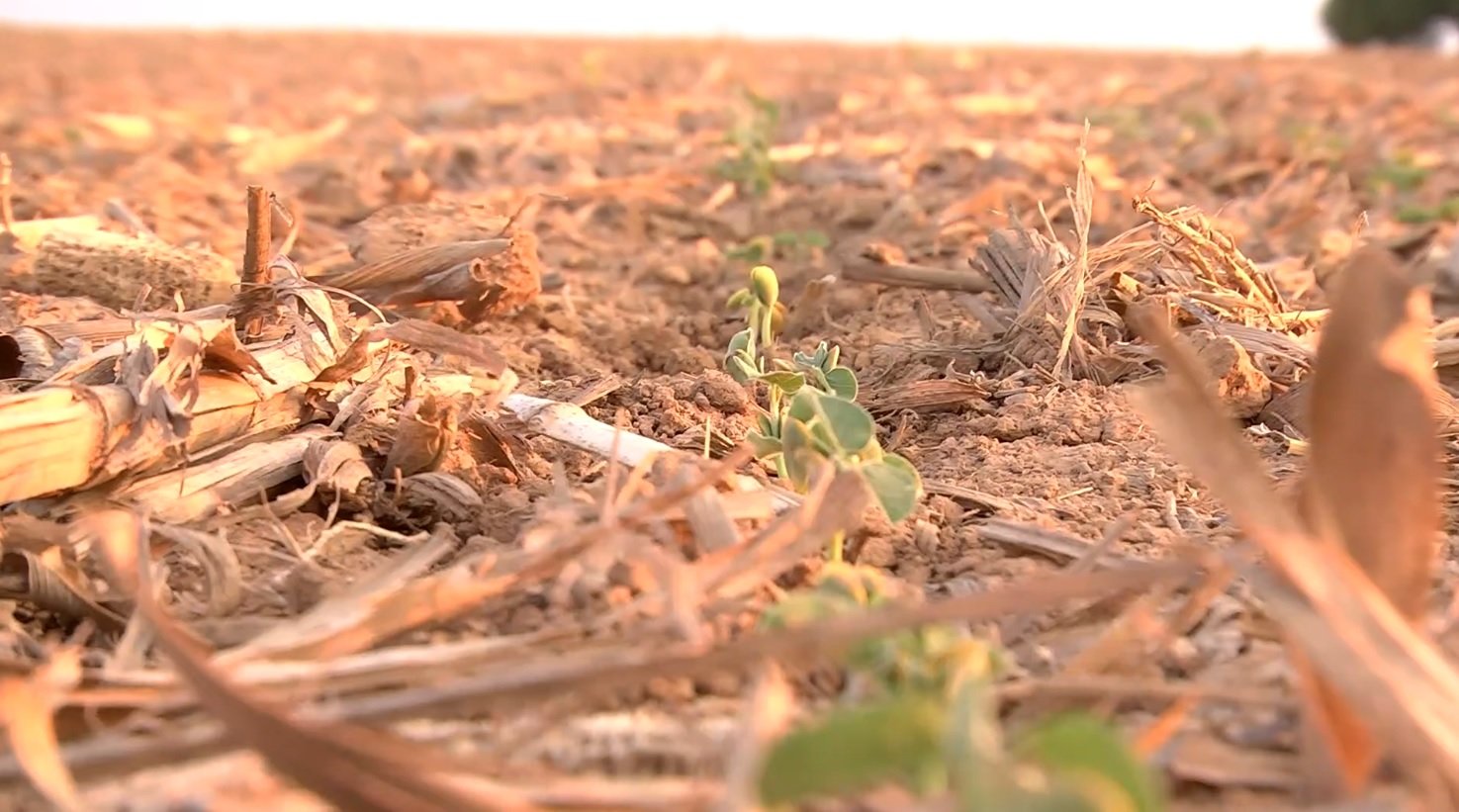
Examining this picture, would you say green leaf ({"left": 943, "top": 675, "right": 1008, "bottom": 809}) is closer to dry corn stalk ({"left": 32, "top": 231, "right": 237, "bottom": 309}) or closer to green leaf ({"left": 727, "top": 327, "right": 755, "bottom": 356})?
green leaf ({"left": 727, "top": 327, "right": 755, "bottom": 356})

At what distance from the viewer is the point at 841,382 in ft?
5.35

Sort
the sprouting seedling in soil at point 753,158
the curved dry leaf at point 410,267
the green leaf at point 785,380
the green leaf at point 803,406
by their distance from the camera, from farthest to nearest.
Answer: the sprouting seedling in soil at point 753,158
the curved dry leaf at point 410,267
the green leaf at point 785,380
the green leaf at point 803,406

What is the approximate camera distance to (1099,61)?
44.4ft

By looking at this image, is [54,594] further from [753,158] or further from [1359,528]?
[753,158]

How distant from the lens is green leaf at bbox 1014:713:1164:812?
0.68m

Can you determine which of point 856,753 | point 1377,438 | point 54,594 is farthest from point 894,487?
point 54,594

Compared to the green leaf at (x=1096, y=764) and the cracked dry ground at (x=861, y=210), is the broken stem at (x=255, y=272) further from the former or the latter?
the green leaf at (x=1096, y=764)

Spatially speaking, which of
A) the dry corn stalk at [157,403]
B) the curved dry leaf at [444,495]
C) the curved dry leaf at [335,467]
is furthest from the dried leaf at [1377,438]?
the dry corn stalk at [157,403]

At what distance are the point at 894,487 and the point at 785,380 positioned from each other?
1.15 feet

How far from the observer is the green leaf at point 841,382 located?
5.33 ft

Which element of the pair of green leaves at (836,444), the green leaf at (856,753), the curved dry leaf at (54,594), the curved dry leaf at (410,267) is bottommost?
the curved dry leaf at (54,594)

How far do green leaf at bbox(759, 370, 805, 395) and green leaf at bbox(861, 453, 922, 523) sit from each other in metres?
0.31

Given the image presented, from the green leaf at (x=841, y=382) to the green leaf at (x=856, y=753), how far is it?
3.02 ft

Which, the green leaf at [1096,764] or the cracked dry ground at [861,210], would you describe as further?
the cracked dry ground at [861,210]
